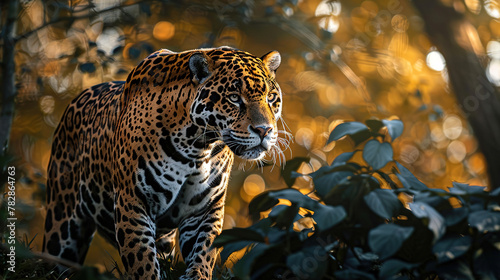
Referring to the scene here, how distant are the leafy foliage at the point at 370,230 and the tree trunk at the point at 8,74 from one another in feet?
9.50

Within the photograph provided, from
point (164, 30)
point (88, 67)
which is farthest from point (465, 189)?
point (164, 30)

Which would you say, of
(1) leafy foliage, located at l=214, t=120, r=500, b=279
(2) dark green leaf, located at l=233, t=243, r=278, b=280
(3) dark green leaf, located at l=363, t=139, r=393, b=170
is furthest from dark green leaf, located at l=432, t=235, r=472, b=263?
(2) dark green leaf, located at l=233, t=243, r=278, b=280

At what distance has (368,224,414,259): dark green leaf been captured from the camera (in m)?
2.69

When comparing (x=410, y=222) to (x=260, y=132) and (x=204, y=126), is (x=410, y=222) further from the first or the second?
(x=204, y=126)

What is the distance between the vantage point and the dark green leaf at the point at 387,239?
269cm

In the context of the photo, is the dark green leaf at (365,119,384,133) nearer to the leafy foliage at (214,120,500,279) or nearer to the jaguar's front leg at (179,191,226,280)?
the leafy foliage at (214,120,500,279)

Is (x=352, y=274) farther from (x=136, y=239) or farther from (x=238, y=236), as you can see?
(x=136, y=239)

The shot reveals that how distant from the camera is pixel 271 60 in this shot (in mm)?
4016

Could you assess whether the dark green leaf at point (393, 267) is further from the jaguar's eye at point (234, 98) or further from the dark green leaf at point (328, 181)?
the jaguar's eye at point (234, 98)

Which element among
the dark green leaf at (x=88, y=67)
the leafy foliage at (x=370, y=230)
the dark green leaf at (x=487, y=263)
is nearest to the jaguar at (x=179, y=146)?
the leafy foliage at (x=370, y=230)

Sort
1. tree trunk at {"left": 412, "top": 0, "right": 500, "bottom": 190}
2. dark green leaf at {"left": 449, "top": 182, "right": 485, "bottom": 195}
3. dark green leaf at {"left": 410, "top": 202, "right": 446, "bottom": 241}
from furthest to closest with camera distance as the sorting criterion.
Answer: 1. tree trunk at {"left": 412, "top": 0, "right": 500, "bottom": 190}
2. dark green leaf at {"left": 449, "top": 182, "right": 485, "bottom": 195}
3. dark green leaf at {"left": 410, "top": 202, "right": 446, "bottom": 241}

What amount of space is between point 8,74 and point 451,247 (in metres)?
4.23

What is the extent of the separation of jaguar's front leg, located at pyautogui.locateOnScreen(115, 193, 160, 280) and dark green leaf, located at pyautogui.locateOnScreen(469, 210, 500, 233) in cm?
199

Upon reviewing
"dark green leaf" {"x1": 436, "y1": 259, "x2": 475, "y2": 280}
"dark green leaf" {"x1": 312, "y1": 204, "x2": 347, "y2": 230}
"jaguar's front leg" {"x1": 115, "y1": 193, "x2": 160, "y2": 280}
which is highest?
"dark green leaf" {"x1": 312, "y1": 204, "x2": 347, "y2": 230}
